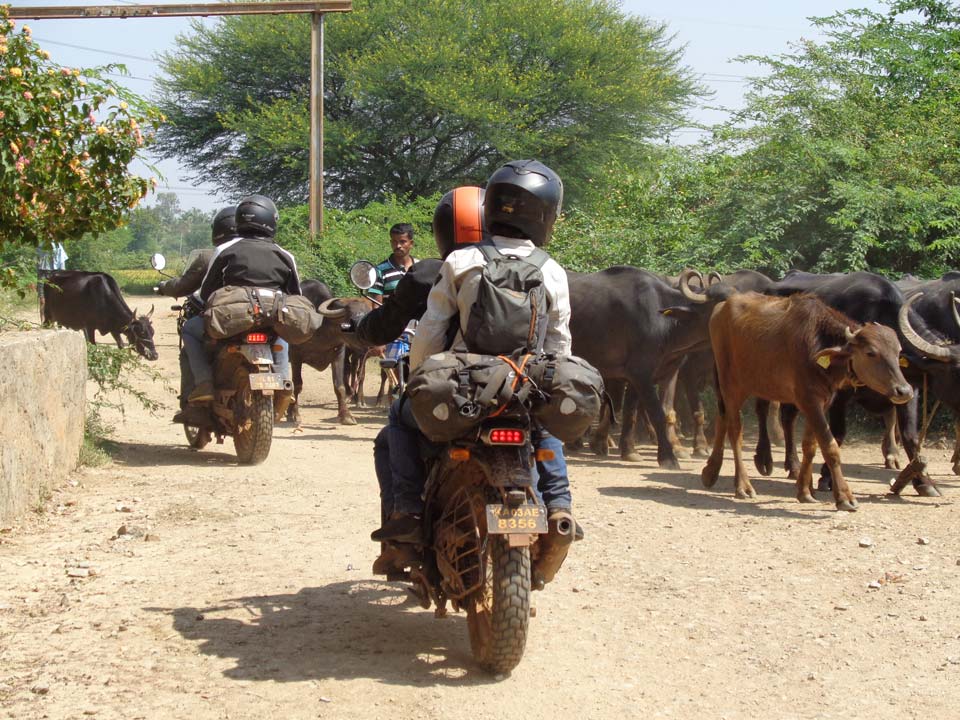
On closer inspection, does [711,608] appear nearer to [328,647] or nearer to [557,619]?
[557,619]

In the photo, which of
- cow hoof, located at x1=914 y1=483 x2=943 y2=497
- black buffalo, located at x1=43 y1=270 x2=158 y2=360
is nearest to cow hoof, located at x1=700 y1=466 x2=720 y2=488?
cow hoof, located at x1=914 y1=483 x2=943 y2=497

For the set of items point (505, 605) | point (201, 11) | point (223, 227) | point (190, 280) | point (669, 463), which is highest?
point (201, 11)

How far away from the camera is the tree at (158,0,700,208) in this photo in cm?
3272

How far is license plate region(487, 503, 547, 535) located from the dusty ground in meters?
0.69

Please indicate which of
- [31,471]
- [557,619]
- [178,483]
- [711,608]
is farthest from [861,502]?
[31,471]

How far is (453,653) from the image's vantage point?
5.19 meters

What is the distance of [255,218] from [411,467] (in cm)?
513

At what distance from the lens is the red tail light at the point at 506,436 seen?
4.55 meters

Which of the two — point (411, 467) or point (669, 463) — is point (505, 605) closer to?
point (411, 467)

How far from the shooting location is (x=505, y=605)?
458 cm

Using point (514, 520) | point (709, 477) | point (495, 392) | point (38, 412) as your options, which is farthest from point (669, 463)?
point (495, 392)

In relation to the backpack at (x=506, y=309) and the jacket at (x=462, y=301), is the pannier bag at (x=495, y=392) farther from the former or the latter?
the jacket at (x=462, y=301)

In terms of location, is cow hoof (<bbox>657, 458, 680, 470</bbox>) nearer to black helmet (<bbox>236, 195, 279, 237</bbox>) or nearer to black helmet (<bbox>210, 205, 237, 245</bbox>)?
black helmet (<bbox>236, 195, 279, 237</bbox>)

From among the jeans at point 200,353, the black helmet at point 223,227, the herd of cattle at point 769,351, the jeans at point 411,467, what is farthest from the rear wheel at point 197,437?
the jeans at point 411,467
